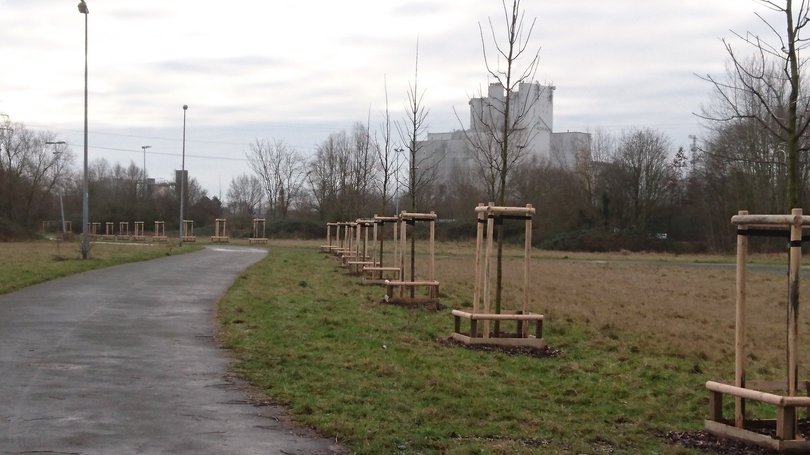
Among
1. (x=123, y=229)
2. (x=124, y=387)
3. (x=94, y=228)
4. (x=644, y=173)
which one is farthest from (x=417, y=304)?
(x=123, y=229)

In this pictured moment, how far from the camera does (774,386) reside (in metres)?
7.57

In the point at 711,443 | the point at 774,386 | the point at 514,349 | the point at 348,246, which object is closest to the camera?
the point at 711,443

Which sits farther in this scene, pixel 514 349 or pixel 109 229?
pixel 109 229

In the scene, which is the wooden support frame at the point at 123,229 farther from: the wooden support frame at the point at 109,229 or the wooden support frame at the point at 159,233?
the wooden support frame at the point at 159,233

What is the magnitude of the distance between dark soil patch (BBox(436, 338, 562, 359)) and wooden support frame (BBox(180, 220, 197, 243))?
2107 inches

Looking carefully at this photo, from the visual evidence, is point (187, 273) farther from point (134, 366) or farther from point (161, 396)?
point (161, 396)

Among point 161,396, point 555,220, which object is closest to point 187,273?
point 161,396

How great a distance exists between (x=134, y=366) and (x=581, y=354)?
5.96m

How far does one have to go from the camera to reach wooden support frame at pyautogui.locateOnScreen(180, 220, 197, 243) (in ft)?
220

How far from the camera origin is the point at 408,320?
48.9 ft

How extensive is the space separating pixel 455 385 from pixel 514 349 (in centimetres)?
325

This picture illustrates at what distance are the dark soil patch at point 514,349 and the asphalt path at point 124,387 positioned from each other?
10.9ft

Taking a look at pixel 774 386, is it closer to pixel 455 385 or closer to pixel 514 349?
pixel 455 385

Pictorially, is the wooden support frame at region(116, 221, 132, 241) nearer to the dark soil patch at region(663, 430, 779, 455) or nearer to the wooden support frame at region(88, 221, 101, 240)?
the wooden support frame at region(88, 221, 101, 240)
